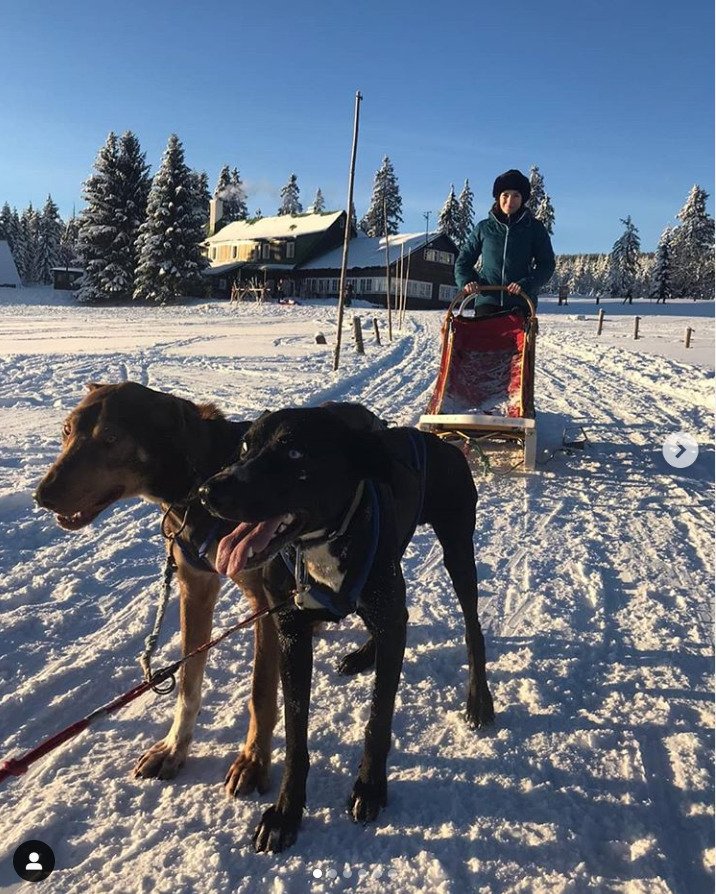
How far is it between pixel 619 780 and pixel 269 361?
14.0 m

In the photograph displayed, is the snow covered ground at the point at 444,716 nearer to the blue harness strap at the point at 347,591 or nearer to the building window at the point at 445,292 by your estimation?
the blue harness strap at the point at 347,591

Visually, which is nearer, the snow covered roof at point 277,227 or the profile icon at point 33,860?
the profile icon at point 33,860

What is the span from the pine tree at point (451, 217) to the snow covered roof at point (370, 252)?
1393 cm

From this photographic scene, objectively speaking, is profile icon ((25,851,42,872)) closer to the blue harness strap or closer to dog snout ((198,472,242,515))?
the blue harness strap

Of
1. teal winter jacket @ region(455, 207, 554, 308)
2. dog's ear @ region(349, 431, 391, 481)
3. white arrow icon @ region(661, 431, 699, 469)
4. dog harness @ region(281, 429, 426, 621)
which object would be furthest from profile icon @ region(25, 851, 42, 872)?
white arrow icon @ region(661, 431, 699, 469)

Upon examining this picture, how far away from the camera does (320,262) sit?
178ft

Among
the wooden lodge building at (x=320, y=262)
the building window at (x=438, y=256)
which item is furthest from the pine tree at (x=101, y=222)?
the building window at (x=438, y=256)

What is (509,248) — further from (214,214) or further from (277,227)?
(214,214)

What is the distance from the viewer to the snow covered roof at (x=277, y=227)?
55.0 meters

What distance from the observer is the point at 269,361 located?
51.5 feet

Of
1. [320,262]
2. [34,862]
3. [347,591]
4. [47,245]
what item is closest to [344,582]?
[347,591]

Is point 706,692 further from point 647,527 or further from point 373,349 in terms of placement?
point 373,349

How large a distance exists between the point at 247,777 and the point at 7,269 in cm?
7201

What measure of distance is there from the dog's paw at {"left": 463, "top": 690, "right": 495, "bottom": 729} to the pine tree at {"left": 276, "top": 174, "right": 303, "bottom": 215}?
87.2 metres
